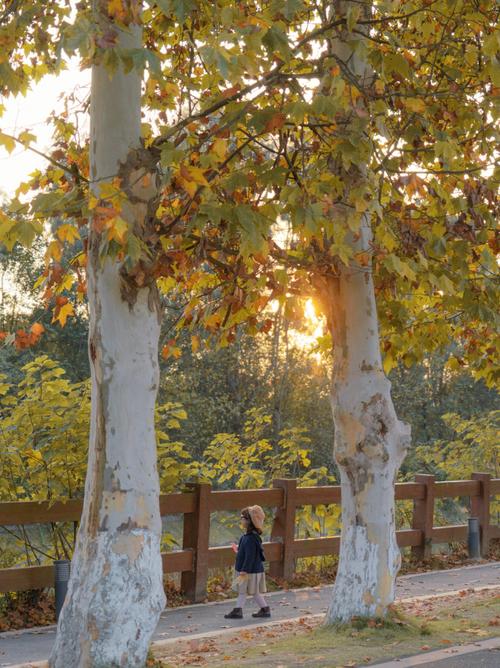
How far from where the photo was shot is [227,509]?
13.5 metres

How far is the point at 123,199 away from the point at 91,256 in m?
0.58

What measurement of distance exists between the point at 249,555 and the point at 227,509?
172 cm

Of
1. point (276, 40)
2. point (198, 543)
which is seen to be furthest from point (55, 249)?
point (198, 543)

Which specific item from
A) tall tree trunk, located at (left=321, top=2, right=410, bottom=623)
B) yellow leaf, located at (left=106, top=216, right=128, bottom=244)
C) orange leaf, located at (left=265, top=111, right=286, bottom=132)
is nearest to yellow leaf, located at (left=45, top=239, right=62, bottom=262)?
yellow leaf, located at (left=106, top=216, right=128, bottom=244)

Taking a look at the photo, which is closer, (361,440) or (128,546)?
(128,546)

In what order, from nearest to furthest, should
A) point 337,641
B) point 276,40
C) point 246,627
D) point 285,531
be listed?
point 276,40
point 337,641
point 246,627
point 285,531

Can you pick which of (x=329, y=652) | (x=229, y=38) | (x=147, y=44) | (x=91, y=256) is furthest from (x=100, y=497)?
(x=147, y=44)

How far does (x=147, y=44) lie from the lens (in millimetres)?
12188

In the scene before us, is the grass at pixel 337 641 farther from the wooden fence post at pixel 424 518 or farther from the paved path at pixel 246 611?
the wooden fence post at pixel 424 518

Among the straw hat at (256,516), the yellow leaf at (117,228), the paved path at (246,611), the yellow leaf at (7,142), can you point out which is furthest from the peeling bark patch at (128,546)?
the straw hat at (256,516)

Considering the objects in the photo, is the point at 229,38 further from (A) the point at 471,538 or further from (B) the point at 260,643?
(A) the point at 471,538

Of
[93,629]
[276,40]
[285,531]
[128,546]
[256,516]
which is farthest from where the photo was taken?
[285,531]

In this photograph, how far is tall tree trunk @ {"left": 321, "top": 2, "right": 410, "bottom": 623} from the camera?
34.1 ft

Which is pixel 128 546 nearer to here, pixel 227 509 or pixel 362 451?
pixel 362 451
